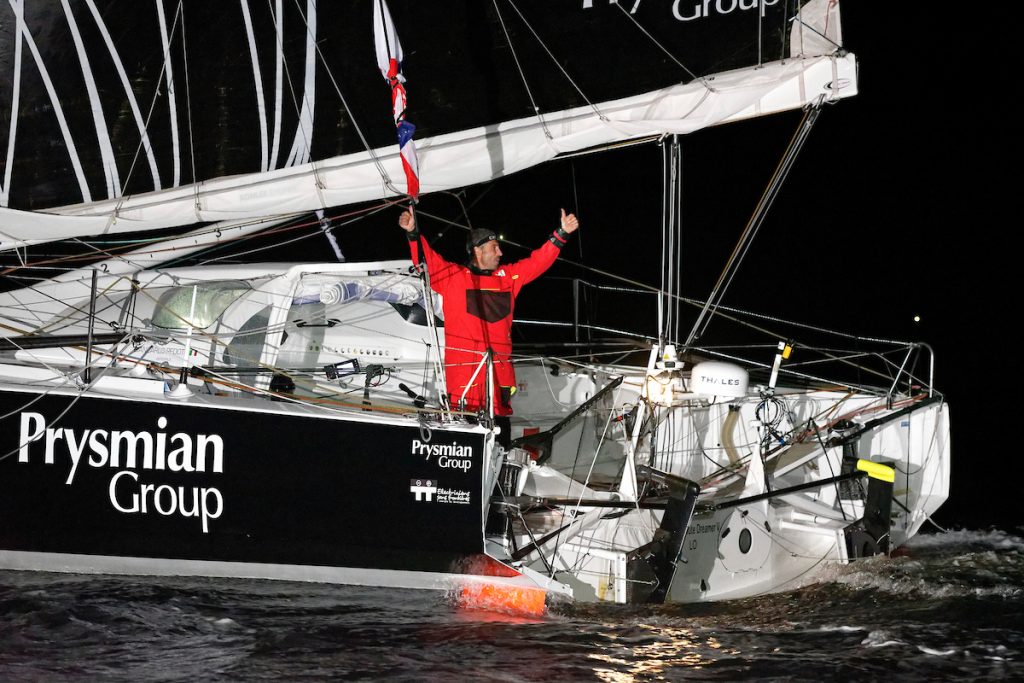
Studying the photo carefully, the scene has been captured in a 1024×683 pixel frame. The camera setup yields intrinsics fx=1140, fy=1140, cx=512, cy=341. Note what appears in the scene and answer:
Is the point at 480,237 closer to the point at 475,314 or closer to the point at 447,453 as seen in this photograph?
the point at 475,314

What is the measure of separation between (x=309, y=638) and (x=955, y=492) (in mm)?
6476

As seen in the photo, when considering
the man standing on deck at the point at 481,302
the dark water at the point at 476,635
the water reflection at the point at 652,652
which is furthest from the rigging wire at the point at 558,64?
the water reflection at the point at 652,652

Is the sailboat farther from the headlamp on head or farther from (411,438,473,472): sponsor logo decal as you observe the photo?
the headlamp on head

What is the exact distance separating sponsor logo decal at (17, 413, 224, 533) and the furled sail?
1.35m

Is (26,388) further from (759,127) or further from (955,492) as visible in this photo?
(759,127)

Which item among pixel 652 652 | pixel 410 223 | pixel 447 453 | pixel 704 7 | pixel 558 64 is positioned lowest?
pixel 652 652

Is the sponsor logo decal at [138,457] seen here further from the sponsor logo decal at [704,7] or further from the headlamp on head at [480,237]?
the sponsor logo decal at [704,7]

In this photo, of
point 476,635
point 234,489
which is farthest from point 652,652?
point 234,489

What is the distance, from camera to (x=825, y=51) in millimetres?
6449

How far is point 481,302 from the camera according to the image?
6.42 metres

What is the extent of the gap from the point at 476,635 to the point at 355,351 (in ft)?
8.03

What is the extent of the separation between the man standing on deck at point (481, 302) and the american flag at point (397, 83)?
1.77ft

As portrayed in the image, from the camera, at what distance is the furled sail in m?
6.68

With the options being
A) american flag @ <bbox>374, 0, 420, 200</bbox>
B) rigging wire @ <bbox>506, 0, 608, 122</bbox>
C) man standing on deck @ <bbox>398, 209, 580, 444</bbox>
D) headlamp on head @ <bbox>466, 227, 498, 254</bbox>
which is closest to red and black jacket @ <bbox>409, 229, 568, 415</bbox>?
man standing on deck @ <bbox>398, 209, 580, 444</bbox>
